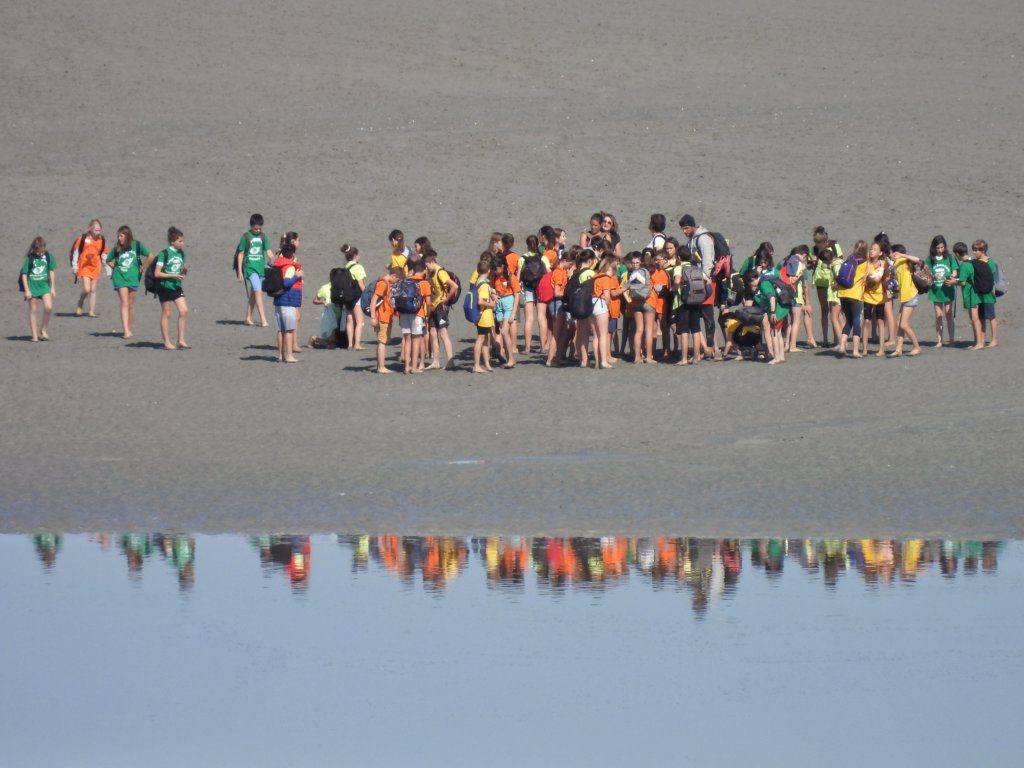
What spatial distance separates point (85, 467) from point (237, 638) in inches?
228

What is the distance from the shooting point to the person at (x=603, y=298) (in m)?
18.8

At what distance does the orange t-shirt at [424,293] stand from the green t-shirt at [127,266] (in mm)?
4916

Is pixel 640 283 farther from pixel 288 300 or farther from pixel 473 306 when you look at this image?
pixel 288 300

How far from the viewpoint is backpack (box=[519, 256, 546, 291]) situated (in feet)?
63.5

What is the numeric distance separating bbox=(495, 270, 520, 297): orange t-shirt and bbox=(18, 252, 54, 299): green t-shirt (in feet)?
21.4

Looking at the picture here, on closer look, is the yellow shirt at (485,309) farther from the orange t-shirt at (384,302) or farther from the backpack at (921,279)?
the backpack at (921,279)

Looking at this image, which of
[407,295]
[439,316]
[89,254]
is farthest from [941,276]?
[89,254]

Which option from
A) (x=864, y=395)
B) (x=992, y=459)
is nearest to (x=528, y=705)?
(x=992, y=459)

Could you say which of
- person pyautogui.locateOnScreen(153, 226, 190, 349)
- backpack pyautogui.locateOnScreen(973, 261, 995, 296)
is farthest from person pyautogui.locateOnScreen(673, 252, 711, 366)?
person pyautogui.locateOnScreen(153, 226, 190, 349)

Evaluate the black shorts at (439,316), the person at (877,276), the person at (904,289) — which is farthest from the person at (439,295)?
the person at (904,289)

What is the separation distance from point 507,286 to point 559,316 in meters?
0.77

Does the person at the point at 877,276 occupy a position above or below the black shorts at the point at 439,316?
above

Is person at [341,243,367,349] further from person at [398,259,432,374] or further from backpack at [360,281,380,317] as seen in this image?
person at [398,259,432,374]

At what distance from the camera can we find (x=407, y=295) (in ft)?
60.5
